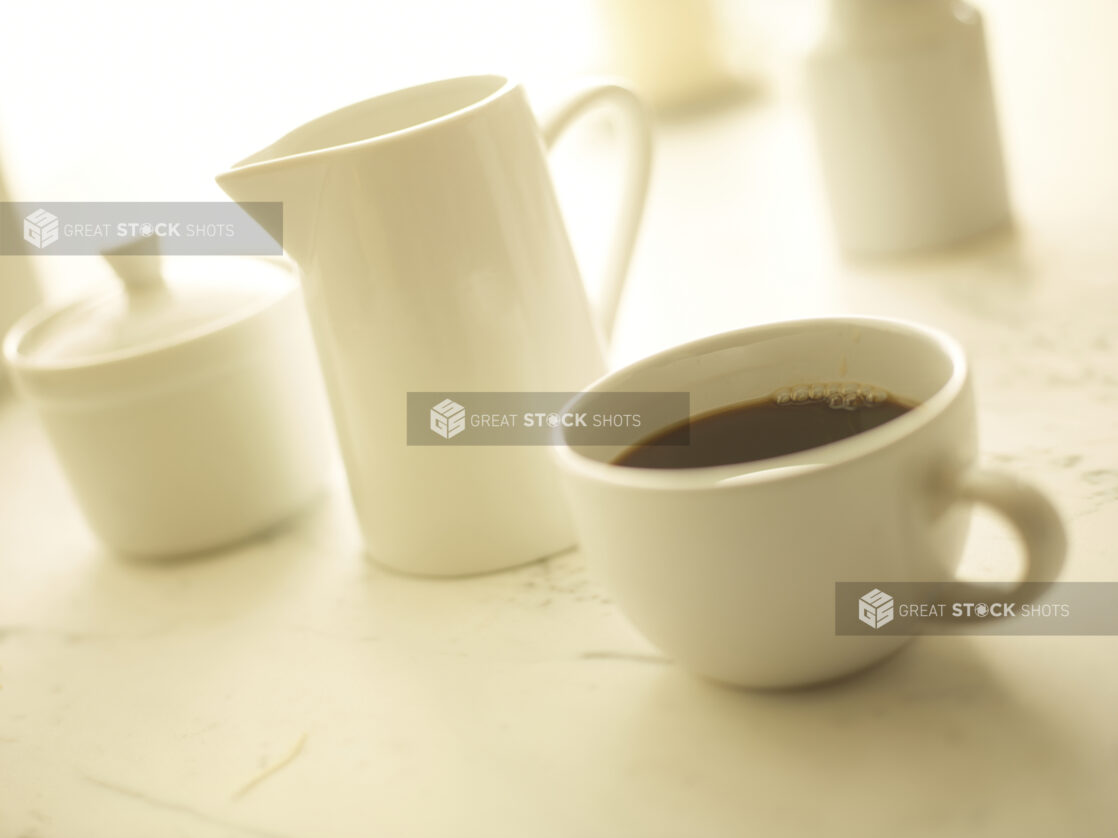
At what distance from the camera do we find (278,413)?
628 millimetres

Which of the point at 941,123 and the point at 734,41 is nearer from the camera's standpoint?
the point at 941,123

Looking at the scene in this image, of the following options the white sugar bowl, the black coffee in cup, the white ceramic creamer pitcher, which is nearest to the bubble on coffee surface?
the black coffee in cup

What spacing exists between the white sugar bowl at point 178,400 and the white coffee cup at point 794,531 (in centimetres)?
26

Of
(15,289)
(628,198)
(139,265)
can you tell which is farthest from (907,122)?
(15,289)

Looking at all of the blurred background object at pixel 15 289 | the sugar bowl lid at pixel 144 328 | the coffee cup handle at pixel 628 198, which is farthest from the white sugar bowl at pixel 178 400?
the blurred background object at pixel 15 289

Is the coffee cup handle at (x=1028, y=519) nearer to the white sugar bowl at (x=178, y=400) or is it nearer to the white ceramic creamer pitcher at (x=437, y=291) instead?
the white ceramic creamer pitcher at (x=437, y=291)

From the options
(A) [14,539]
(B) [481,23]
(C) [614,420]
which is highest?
(B) [481,23]

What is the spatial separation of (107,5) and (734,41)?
0.75 meters

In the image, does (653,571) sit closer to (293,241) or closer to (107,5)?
(293,241)

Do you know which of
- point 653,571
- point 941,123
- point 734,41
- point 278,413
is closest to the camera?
point 653,571

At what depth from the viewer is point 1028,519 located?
0.36 m

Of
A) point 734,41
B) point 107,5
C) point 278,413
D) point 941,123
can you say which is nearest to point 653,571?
point 278,413

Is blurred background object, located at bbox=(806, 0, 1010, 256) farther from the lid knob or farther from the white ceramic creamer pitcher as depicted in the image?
the lid knob

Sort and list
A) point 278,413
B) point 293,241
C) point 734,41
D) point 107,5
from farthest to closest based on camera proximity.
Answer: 1. point 734,41
2. point 107,5
3. point 278,413
4. point 293,241
